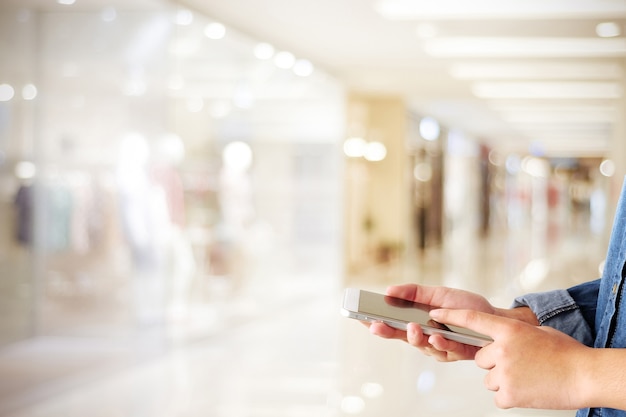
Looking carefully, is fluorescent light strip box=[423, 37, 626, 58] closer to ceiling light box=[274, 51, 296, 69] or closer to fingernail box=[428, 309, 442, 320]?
ceiling light box=[274, 51, 296, 69]

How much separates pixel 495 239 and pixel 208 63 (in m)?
20.0

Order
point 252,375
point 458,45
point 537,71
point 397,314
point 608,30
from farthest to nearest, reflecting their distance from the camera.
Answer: point 537,71, point 458,45, point 608,30, point 252,375, point 397,314

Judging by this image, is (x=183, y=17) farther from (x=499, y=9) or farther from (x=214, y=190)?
(x=499, y=9)

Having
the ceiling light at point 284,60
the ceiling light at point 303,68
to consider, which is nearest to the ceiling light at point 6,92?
the ceiling light at point 284,60

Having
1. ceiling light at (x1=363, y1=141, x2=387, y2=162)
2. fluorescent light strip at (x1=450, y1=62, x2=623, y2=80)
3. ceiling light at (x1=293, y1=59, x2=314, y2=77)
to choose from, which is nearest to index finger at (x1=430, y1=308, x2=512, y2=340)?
ceiling light at (x1=293, y1=59, x2=314, y2=77)

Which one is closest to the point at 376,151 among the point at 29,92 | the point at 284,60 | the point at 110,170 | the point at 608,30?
the point at 284,60

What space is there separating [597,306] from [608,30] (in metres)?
9.12

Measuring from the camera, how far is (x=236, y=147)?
385 inches

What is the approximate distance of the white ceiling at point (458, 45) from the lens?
342 inches

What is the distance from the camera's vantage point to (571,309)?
130 cm

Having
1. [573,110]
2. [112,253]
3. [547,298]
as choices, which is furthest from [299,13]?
[573,110]

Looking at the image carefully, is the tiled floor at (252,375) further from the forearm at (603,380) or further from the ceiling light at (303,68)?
the forearm at (603,380)

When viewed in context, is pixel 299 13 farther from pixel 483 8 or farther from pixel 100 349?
pixel 100 349

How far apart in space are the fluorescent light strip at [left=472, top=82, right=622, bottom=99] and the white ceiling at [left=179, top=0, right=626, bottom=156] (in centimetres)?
2
